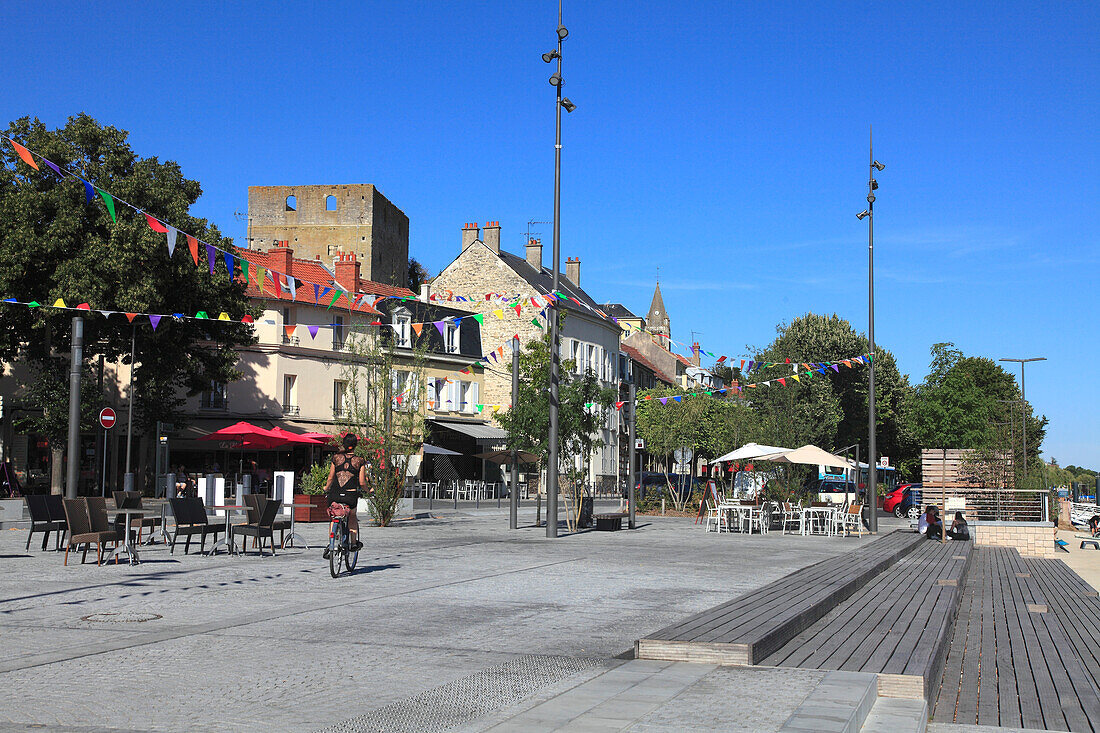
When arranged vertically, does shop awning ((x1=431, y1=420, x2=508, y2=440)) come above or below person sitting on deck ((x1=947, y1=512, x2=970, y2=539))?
above

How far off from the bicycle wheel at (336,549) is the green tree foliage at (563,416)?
10792mm

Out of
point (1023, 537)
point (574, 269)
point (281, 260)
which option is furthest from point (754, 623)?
point (574, 269)

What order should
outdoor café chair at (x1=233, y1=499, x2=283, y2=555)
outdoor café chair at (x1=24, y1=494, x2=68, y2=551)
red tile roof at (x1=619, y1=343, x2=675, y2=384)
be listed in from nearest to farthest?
outdoor café chair at (x1=233, y1=499, x2=283, y2=555)
outdoor café chair at (x1=24, y1=494, x2=68, y2=551)
red tile roof at (x1=619, y1=343, x2=675, y2=384)

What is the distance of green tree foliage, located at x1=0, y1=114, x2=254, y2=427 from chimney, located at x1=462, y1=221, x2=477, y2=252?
25972 millimetres

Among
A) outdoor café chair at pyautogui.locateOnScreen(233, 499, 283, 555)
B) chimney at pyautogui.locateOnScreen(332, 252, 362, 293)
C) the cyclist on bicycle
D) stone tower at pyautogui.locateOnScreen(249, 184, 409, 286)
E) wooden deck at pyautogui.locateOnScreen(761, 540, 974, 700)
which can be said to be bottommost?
wooden deck at pyautogui.locateOnScreen(761, 540, 974, 700)

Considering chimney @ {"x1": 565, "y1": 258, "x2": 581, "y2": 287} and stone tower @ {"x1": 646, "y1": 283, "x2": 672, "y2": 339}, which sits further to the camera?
stone tower @ {"x1": 646, "y1": 283, "x2": 672, "y2": 339}

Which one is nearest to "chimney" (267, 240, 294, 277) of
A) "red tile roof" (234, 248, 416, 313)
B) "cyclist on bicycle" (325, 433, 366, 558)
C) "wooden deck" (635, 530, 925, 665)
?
"red tile roof" (234, 248, 416, 313)

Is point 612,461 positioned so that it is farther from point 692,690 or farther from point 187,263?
point 692,690

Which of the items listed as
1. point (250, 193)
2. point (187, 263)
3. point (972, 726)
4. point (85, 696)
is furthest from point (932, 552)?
point (250, 193)

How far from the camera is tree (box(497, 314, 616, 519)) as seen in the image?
75.6ft

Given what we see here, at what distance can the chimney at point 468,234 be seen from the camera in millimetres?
60031

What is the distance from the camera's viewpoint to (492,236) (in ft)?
195

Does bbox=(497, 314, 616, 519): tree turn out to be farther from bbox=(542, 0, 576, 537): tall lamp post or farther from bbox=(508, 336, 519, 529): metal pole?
bbox=(542, 0, 576, 537): tall lamp post

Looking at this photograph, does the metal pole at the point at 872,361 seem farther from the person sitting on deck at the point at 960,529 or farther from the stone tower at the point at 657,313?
the stone tower at the point at 657,313
